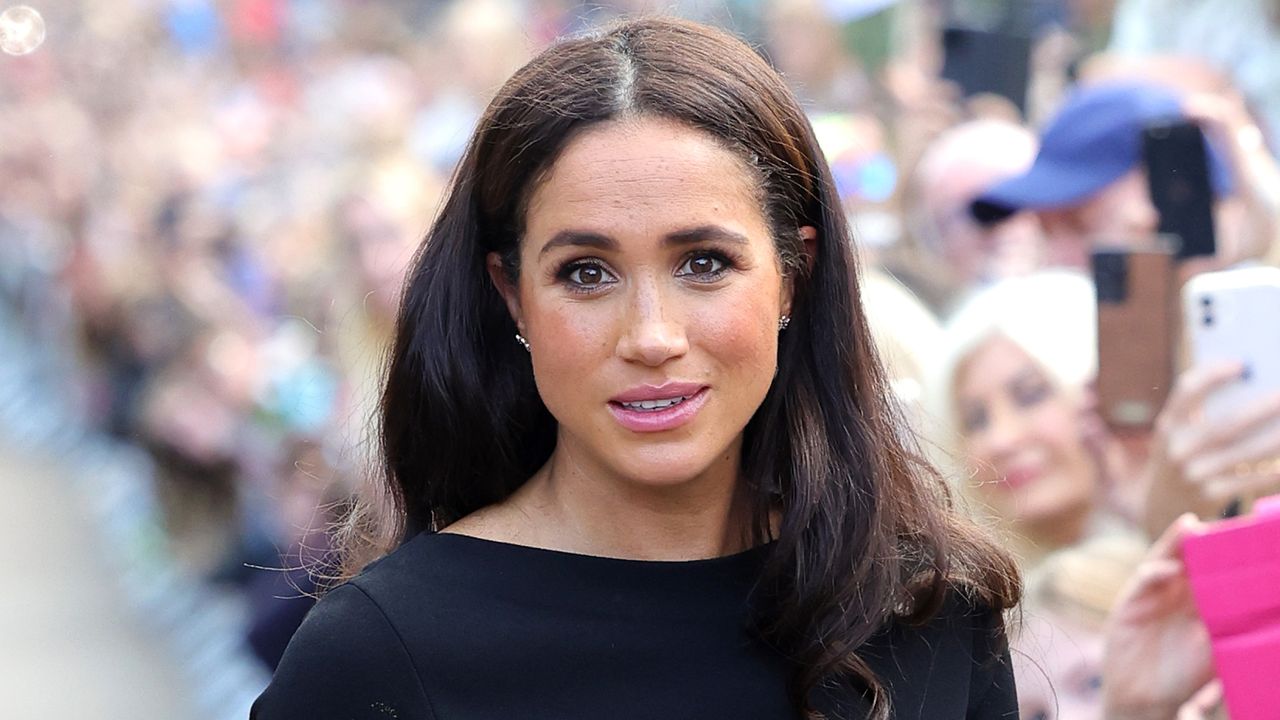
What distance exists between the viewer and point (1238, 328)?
3.03 m


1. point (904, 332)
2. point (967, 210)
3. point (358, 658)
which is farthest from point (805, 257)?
point (967, 210)

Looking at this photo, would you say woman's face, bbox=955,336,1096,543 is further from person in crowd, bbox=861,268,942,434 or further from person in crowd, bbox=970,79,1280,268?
person in crowd, bbox=970,79,1280,268

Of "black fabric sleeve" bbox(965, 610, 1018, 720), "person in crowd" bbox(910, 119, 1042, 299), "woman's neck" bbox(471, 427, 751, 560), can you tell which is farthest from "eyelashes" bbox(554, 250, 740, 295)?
"person in crowd" bbox(910, 119, 1042, 299)

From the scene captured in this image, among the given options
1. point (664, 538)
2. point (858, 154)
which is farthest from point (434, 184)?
point (664, 538)

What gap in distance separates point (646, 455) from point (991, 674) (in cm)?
68

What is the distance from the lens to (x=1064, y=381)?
3.66 metres

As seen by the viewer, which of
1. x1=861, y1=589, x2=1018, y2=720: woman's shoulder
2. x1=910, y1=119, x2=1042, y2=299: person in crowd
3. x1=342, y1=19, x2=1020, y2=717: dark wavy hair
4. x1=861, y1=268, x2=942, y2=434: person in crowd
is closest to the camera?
x1=342, y1=19, x2=1020, y2=717: dark wavy hair

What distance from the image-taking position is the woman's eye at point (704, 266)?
2176 millimetres

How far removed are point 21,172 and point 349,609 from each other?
849 centimetres

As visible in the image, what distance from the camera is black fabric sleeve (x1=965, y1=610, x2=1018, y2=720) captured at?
249 centimetres

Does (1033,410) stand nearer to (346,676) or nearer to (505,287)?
(505,287)

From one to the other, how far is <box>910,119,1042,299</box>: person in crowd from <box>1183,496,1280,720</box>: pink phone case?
1679mm

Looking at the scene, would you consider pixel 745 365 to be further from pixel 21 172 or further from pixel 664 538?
pixel 21 172

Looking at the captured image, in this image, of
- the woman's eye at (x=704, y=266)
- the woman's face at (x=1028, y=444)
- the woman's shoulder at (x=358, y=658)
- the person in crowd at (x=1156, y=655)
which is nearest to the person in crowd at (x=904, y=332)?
the woman's face at (x=1028, y=444)
